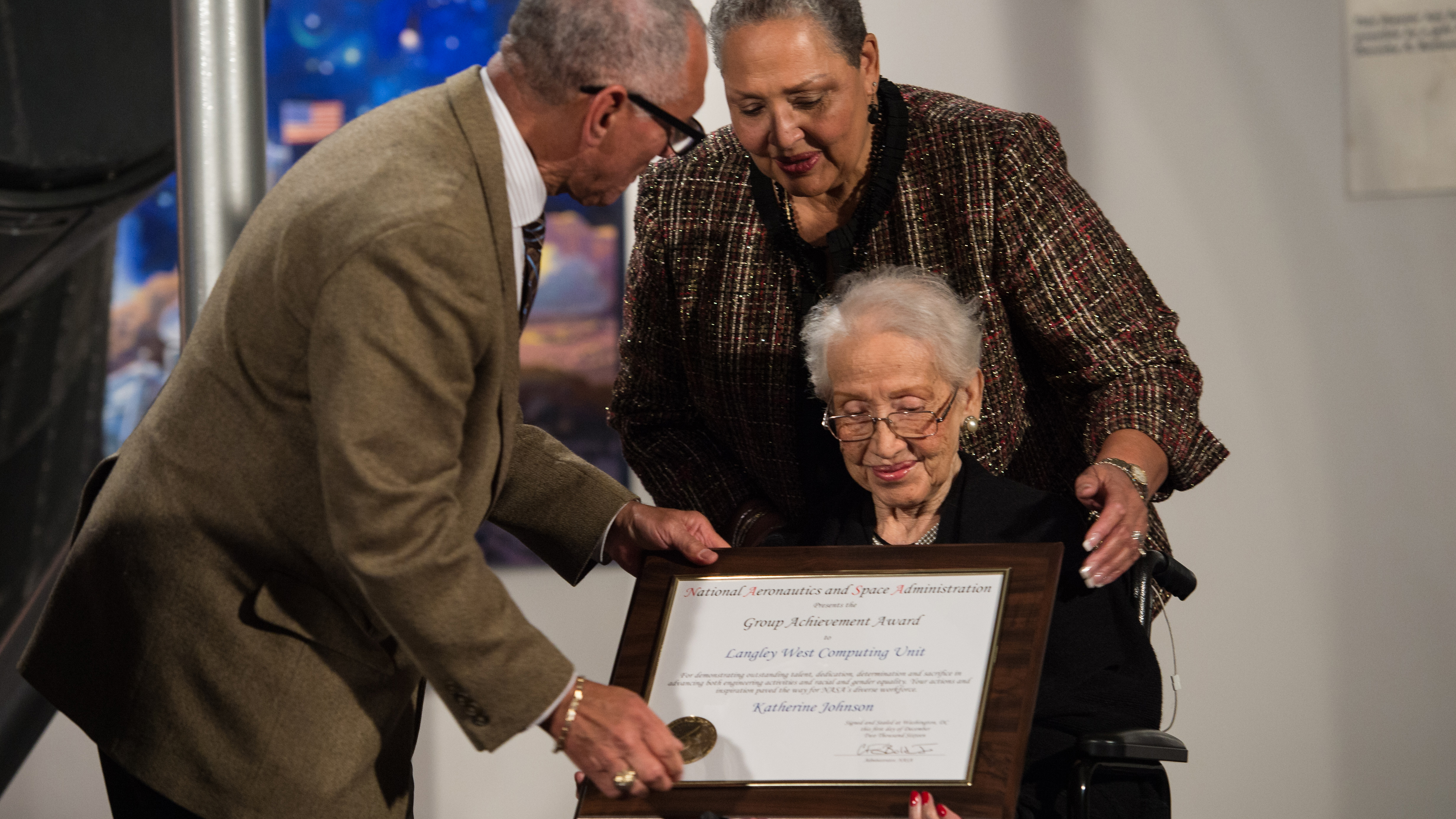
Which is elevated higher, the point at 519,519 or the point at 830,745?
the point at 519,519

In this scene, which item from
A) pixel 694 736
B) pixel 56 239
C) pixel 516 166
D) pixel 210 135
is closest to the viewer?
pixel 516 166

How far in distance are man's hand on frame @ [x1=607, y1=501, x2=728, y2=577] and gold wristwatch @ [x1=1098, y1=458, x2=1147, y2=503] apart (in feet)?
2.14

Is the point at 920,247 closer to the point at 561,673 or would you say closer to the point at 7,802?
the point at 561,673

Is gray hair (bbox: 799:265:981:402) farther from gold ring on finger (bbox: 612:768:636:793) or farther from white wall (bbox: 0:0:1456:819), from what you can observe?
white wall (bbox: 0:0:1456:819)

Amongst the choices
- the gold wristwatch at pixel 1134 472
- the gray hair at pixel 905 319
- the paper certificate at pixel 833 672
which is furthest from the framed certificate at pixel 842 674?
the gray hair at pixel 905 319

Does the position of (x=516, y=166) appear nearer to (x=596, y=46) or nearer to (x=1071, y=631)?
(x=596, y=46)

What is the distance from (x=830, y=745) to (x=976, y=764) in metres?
0.20

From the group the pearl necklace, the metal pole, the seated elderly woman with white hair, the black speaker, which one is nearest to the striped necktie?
the seated elderly woman with white hair

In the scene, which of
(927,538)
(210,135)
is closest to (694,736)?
(927,538)

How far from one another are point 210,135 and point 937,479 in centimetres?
181

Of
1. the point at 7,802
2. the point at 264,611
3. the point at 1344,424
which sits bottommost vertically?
the point at 7,802

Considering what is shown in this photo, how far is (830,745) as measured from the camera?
5.67 feet

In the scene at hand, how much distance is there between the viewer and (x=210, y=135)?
2824mm

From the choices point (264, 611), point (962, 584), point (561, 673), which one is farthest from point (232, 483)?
point (962, 584)
